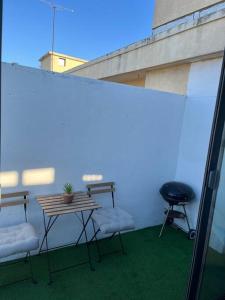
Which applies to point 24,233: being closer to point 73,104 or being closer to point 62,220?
point 62,220

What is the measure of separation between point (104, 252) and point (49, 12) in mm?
6831

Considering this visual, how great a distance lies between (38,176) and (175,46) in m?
2.98

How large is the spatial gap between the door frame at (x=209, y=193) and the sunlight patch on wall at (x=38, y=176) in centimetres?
174

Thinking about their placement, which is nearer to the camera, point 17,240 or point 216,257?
point 216,257

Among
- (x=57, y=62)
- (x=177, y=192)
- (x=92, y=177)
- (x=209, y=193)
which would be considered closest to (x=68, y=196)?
(x=92, y=177)

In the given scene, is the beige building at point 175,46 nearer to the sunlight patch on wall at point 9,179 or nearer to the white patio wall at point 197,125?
the white patio wall at point 197,125

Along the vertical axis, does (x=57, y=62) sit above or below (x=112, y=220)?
above

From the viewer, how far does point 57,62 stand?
1223cm

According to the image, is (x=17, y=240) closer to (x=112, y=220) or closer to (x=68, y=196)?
(x=68, y=196)

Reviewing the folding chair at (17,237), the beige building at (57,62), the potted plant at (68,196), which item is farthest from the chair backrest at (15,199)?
the beige building at (57,62)

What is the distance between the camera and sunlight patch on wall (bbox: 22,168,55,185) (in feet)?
8.82

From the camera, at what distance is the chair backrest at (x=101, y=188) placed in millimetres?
3147

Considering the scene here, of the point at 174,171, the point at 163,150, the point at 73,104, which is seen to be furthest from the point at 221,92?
the point at 174,171

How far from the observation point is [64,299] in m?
2.22
